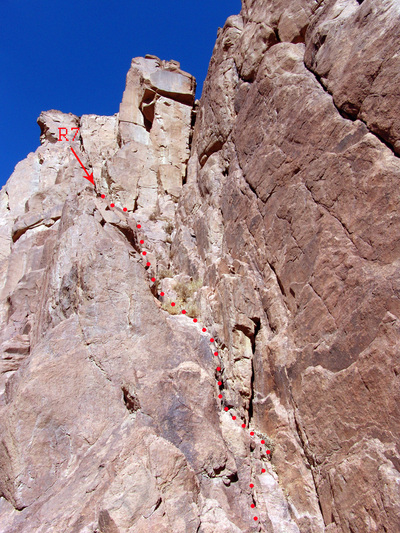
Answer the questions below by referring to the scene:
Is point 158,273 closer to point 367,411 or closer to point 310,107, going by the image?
point 310,107

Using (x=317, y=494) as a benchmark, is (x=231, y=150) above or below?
above

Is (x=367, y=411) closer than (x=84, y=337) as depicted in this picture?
Yes

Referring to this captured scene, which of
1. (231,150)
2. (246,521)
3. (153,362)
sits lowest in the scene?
(246,521)

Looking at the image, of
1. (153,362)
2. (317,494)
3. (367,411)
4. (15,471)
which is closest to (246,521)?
(317,494)

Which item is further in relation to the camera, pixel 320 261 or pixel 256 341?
pixel 256 341

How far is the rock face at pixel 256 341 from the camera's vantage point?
4.67 meters

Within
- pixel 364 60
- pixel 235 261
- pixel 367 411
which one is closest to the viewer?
pixel 367 411

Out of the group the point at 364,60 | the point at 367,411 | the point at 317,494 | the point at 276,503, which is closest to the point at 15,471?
the point at 276,503

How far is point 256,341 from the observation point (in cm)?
693

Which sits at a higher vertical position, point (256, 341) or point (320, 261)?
point (320, 261)

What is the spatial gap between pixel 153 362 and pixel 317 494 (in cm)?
287

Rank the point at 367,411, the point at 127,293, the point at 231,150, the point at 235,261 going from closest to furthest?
the point at 367,411
the point at 127,293
the point at 235,261
the point at 231,150

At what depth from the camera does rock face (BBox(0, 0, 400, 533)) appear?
4.67m

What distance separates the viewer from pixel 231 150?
30.7 feet
